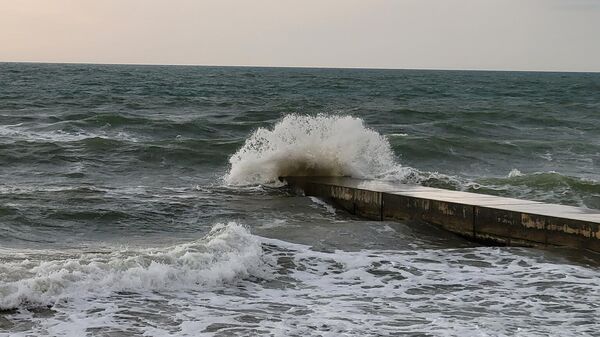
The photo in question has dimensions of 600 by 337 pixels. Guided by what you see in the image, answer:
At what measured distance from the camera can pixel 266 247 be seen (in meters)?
8.17

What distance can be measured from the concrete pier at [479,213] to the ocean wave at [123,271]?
2625 millimetres

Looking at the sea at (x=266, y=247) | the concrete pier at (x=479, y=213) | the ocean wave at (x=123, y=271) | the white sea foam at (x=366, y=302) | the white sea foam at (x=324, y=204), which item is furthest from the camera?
the white sea foam at (x=324, y=204)

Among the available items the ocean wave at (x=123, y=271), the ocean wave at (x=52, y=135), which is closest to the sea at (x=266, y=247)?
the ocean wave at (x=123, y=271)

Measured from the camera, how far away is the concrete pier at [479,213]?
26.6 ft

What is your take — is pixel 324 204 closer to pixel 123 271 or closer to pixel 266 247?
pixel 266 247

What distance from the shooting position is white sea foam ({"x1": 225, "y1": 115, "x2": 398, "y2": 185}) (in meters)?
13.6

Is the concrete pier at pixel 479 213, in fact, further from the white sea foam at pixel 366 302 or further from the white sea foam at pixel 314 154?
the white sea foam at pixel 314 154

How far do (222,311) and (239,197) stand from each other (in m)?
6.53

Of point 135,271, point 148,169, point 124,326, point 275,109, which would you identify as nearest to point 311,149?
point 148,169

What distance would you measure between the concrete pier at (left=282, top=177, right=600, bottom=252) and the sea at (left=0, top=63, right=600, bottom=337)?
205 millimetres

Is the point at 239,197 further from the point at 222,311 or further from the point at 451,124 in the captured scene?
the point at 451,124

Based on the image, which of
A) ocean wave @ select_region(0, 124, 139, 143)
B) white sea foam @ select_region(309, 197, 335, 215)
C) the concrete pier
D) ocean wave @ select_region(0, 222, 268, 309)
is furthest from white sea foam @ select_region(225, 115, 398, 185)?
A: ocean wave @ select_region(0, 124, 139, 143)

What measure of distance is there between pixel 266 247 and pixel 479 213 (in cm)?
244

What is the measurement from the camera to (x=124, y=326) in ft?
17.7
